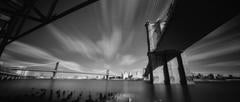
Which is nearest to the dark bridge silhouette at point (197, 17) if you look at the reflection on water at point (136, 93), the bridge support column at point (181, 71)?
the bridge support column at point (181, 71)

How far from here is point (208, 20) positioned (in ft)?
24.2

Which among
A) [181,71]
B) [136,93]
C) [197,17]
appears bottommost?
[136,93]

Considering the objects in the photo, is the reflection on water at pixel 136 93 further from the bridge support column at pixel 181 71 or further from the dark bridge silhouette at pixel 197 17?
the bridge support column at pixel 181 71

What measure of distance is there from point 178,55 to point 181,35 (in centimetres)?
582

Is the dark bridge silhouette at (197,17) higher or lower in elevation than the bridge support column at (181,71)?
higher

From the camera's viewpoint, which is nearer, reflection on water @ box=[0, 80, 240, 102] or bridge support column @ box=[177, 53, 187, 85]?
reflection on water @ box=[0, 80, 240, 102]

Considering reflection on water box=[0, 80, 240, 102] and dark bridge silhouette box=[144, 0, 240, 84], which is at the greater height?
dark bridge silhouette box=[144, 0, 240, 84]

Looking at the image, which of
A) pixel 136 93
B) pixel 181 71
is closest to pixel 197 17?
pixel 136 93

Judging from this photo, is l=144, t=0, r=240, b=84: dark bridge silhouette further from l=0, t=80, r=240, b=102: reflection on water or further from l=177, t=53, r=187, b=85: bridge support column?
l=0, t=80, r=240, b=102: reflection on water

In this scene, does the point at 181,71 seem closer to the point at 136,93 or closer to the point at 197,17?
the point at 197,17

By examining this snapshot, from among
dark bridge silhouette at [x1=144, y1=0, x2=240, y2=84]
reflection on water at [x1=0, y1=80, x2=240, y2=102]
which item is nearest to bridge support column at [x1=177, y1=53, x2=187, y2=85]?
dark bridge silhouette at [x1=144, y1=0, x2=240, y2=84]

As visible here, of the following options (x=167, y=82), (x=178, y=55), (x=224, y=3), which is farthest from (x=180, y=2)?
(x=167, y=82)

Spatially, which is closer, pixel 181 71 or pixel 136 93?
pixel 136 93

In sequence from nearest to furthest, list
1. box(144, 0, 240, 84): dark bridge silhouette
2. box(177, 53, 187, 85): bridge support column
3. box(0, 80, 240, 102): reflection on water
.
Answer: box(0, 80, 240, 102): reflection on water, box(144, 0, 240, 84): dark bridge silhouette, box(177, 53, 187, 85): bridge support column
